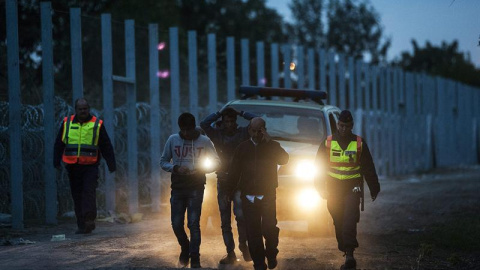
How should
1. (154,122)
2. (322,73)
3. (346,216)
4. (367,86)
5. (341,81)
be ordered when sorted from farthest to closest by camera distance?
(367,86)
(341,81)
(322,73)
(154,122)
(346,216)

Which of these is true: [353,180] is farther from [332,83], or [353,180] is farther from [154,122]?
[332,83]

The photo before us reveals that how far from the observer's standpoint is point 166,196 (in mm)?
18469

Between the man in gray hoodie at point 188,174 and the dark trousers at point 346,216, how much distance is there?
4.94 feet

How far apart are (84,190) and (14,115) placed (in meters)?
A: 1.96

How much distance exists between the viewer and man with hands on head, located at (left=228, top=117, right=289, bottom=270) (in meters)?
9.17

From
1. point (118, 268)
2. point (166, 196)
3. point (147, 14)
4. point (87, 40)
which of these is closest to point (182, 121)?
point (118, 268)

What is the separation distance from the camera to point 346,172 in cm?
1007

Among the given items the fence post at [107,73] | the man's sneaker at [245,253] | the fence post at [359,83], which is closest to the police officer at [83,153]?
the fence post at [107,73]

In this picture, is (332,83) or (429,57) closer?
(332,83)

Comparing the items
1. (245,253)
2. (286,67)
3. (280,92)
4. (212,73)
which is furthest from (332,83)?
(245,253)

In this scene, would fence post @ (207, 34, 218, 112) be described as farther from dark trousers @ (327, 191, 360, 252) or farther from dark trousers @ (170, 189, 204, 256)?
dark trousers @ (170, 189, 204, 256)

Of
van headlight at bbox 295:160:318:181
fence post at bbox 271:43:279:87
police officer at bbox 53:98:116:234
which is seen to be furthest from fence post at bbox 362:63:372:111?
police officer at bbox 53:98:116:234

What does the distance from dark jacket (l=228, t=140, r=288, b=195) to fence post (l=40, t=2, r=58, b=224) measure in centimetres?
617

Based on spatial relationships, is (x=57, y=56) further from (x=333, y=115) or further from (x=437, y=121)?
(x=437, y=121)
